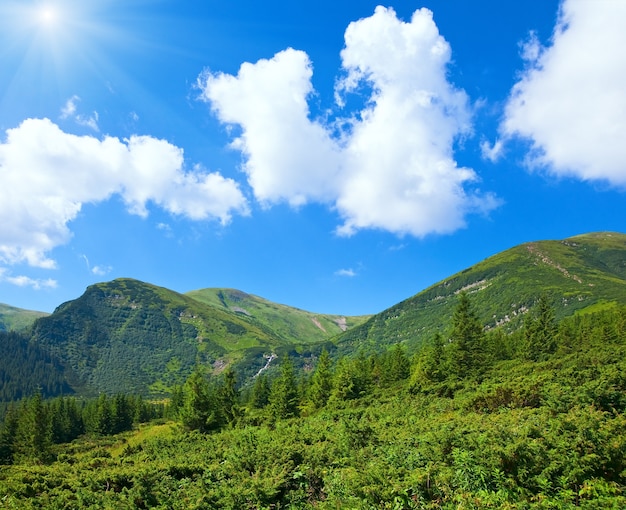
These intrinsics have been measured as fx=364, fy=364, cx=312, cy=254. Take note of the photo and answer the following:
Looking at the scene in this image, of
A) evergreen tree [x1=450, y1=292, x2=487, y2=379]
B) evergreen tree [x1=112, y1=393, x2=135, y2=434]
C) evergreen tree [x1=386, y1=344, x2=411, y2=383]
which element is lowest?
evergreen tree [x1=112, y1=393, x2=135, y2=434]

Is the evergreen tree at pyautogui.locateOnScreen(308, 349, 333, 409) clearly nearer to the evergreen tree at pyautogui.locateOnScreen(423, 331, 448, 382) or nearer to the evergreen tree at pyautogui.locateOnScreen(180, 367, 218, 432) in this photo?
the evergreen tree at pyautogui.locateOnScreen(180, 367, 218, 432)

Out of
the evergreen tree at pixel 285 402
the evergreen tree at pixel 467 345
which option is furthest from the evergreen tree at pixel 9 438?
the evergreen tree at pixel 467 345

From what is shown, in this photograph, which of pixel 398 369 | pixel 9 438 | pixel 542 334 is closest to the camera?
pixel 542 334

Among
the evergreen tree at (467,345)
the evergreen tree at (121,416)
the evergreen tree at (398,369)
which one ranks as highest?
the evergreen tree at (467,345)

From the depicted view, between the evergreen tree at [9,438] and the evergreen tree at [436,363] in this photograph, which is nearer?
the evergreen tree at [436,363]

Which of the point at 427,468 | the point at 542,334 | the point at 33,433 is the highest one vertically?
the point at 542,334

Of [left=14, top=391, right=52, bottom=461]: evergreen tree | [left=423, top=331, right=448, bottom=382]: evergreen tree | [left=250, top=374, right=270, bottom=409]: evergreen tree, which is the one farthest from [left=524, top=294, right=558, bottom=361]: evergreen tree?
[left=14, top=391, right=52, bottom=461]: evergreen tree

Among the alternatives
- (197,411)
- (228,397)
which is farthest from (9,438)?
(228,397)

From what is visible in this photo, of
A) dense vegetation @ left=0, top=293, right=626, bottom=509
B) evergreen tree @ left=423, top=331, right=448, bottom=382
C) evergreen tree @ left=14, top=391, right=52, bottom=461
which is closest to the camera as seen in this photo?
dense vegetation @ left=0, top=293, right=626, bottom=509

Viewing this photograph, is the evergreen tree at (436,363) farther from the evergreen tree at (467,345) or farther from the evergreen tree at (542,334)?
the evergreen tree at (542,334)

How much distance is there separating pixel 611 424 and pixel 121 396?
11308 centimetres

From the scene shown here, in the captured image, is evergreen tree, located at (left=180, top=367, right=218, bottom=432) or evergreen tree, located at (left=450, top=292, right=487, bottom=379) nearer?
evergreen tree, located at (left=450, top=292, right=487, bottom=379)

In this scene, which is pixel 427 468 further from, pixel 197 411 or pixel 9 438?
pixel 9 438

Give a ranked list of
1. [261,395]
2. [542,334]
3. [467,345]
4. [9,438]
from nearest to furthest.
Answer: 1. [467,345]
2. [542,334]
3. [9,438]
4. [261,395]
